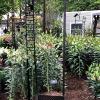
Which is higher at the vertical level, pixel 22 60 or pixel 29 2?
pixel 29 2

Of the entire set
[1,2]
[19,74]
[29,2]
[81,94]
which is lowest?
[81,94]

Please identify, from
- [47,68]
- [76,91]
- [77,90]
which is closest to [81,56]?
[77,90]

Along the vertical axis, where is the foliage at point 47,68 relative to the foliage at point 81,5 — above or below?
below

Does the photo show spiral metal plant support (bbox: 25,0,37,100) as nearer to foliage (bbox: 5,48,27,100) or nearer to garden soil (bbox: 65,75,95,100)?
foliage (bbox: 5,48,27,100)

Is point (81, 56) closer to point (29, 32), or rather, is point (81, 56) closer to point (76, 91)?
point (76, 91)

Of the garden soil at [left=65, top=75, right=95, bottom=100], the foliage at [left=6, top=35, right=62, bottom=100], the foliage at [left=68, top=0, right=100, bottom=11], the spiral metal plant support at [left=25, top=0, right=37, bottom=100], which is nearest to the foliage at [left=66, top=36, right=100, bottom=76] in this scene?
the garden soil at [left=65, top=75, right=95, bottom=100]

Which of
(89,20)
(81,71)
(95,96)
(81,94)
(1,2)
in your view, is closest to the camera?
(95,96)

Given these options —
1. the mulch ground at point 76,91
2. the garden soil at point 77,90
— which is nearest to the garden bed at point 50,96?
the mulch ground at point 76,91

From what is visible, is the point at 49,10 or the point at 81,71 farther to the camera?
the point at 49,10

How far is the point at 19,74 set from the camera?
22.9ft

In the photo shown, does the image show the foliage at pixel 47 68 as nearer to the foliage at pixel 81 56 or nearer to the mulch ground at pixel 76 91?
the mulch ground at pixel 76 91

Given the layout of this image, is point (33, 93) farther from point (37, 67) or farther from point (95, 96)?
point (95, 96)

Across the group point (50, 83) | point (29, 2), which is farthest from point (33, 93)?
point (29, 2)

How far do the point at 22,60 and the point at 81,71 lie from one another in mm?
2451
